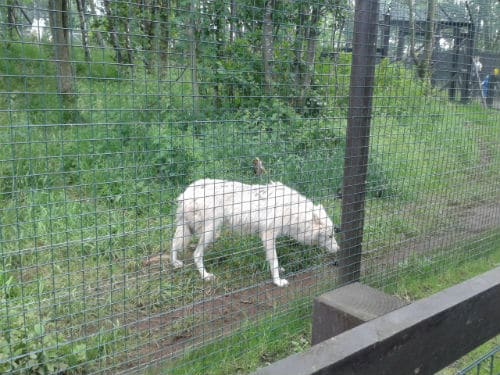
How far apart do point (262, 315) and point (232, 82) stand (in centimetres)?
176

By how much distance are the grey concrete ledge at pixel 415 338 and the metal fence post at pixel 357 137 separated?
5.44 feet

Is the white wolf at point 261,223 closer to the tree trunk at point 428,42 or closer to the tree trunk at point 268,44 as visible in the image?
the tree trunk at point 268,44

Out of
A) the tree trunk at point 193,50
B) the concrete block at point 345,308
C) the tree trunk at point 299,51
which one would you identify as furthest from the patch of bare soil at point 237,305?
the tree trunk at point 299,51

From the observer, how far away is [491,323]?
5.92 ft

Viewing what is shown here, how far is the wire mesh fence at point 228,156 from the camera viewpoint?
2566 mm

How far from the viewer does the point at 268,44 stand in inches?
113

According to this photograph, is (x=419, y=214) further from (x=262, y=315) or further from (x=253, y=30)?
(x=253, y=30)

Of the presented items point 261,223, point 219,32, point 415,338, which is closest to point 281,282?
point 261,223

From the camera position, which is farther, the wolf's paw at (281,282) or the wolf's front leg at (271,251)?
the wolf's front leg at (271,251)

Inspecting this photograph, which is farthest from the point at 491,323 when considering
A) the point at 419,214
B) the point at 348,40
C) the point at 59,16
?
the point at 419,214

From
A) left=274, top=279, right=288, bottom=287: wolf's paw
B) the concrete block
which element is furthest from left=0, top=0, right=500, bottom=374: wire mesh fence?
the concrete block

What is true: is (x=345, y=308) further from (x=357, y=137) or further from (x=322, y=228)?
(x=322, y=228)

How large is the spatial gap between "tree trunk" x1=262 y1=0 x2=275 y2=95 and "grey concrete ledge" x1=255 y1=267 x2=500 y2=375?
1693 mm

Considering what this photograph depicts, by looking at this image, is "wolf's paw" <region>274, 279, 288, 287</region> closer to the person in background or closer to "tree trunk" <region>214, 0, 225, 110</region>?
"tree trunk" <region>214, 0, 225, 110</region>
